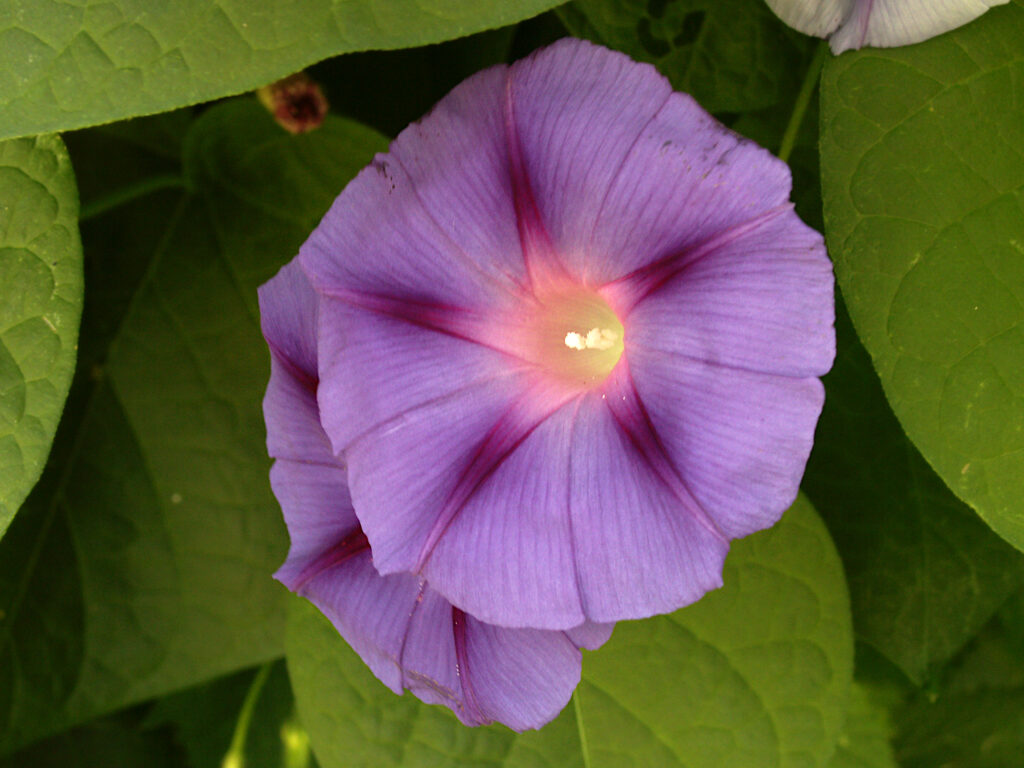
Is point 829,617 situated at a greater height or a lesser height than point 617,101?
lesser

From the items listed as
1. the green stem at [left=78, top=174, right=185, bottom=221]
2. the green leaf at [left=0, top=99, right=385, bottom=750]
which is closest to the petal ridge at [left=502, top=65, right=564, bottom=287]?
the green leaf at [left=0, top=99, right=385, bottom=750]

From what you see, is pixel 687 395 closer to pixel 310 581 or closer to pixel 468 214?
pixel 468 214

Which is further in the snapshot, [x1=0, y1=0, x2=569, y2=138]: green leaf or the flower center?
the flower center

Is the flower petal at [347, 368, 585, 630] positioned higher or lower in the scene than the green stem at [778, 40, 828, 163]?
lower

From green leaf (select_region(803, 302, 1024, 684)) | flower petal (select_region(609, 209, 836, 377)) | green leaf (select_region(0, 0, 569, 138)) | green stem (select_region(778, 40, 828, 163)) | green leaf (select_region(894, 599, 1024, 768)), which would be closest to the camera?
flower petal (select_region(609, 209, 836, 377))

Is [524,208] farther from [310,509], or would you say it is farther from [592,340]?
[310,509]

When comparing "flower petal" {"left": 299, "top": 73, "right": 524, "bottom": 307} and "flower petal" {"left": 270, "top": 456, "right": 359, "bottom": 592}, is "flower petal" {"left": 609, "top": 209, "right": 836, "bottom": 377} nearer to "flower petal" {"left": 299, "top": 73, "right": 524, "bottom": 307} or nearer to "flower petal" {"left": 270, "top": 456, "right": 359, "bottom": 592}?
"flower petal" {"left": 299, "top": 73, "right": 524, "bottom": 307}

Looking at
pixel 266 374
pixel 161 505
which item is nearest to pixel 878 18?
pixel 266 374

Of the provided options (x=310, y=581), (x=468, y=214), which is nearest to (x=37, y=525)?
(x=310, y=581)
